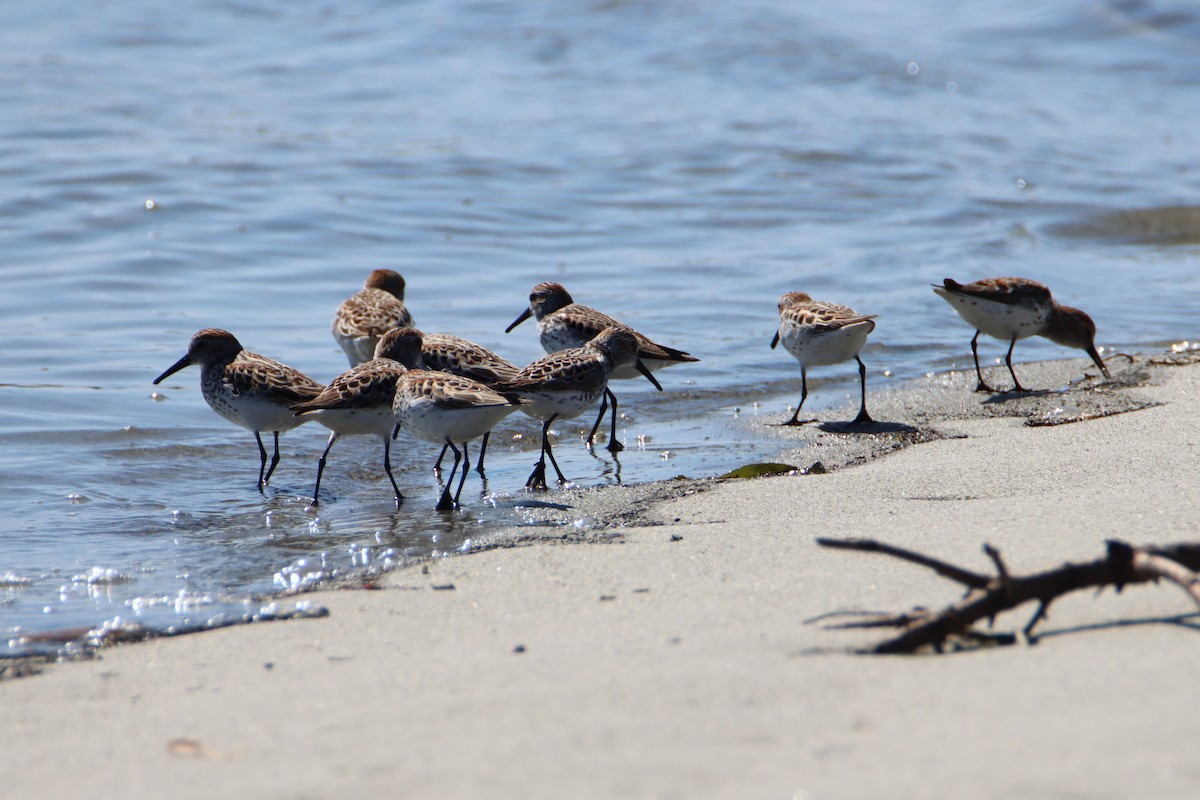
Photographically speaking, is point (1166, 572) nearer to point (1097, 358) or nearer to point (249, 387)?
point (249, 387)

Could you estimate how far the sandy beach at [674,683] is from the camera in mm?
2893

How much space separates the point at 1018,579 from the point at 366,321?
6.80 meters

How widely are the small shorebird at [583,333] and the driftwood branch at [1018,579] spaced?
197 inches

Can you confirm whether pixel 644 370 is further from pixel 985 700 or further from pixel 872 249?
pixel 872 249

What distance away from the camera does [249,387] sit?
7.46 meters

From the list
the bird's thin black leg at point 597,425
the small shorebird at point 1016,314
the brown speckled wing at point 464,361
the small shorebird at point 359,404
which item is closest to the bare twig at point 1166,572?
the small shorebird at point 359,404

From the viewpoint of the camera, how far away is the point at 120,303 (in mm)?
12117

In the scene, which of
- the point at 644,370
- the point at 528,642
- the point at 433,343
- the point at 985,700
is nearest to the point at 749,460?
the point at 644,370

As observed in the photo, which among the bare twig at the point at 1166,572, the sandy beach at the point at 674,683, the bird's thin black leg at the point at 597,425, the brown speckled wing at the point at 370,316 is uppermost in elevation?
the bare twig at the point at 1166,572

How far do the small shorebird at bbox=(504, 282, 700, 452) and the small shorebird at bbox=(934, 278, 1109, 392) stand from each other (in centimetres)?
231

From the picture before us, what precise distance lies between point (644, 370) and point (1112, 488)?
3698 millimetres

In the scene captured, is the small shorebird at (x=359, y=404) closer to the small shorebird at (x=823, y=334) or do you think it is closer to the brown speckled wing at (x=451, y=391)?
the brown speckled wing at (x=451, y=391)

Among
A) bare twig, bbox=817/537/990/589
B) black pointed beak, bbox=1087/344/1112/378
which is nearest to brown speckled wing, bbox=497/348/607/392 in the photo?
bare twig, bbox=817/537/990/589

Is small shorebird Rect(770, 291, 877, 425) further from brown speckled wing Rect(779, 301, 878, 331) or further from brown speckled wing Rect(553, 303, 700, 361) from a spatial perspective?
brown speckled wing Rect(553, 303, 700, 361)
